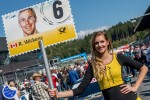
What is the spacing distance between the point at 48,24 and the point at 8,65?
136 ft

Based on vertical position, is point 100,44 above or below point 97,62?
above

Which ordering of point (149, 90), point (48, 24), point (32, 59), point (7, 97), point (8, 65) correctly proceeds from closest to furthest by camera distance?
point (7, 97) → point (149, 90) → point (48, 24) → point (8, 65) → point (32, 59)

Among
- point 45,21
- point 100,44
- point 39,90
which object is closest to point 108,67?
point 100,44

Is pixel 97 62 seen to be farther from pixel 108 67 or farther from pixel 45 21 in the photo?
pixel 45 21

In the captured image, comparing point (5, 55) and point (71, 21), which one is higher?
point (5, 55)

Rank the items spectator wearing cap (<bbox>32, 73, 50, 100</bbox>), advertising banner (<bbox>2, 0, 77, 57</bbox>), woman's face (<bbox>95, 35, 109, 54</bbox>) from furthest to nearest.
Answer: advertising banner (<bbox>2, 0, 77, 57</bbox>) < spectator wearing cap (<bbox>32, 73, 50, 100</bbox>) < woman's face (<bbox>95, 35, 109, 54</bbox>)

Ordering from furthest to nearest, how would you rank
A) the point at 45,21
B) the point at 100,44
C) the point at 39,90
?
1. the point at 45,21
2. the point at 39,90
3. the point at 100,44

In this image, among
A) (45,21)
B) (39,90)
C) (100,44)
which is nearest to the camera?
(100,44)

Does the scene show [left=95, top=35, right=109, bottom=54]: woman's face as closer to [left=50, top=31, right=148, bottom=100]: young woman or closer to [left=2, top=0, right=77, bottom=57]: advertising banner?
[left=50, top=31, right=148, bottom=100]: young woman

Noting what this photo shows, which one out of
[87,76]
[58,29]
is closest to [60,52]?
[58,29]

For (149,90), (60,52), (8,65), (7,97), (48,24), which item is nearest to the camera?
(7,97)

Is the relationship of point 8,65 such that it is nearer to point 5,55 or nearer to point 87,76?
point 5,55

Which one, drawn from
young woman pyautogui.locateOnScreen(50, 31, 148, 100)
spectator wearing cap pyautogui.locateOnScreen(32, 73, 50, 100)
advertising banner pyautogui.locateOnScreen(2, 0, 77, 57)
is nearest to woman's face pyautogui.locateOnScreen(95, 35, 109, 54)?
young woman pyautogui.locateOnScreen(50, 31, 148, 100)

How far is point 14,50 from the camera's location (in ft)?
56.5
